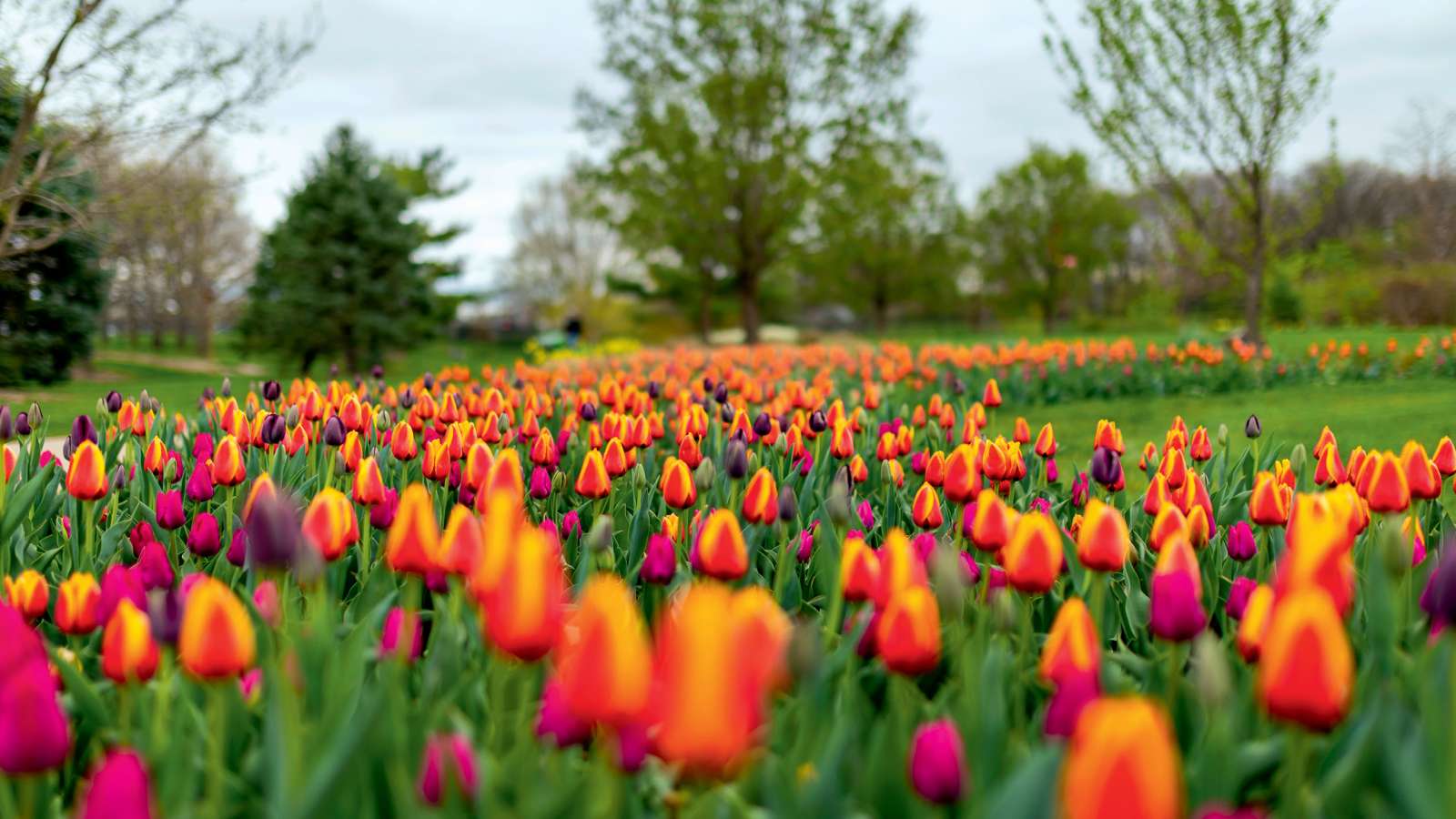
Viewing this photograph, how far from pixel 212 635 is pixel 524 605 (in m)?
0.50

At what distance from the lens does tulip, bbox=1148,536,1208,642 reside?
1.57m

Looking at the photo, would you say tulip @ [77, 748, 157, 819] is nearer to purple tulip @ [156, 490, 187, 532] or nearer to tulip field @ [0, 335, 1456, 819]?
tulip field @ [0, 335, 1456, 819]

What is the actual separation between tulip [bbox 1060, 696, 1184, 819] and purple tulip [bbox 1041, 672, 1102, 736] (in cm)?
42

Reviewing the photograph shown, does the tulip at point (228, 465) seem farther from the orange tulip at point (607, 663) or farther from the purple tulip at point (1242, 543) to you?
the purple tulip at point (1242, 543)

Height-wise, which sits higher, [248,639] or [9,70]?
[9,70]

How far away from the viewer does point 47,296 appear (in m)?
17.5

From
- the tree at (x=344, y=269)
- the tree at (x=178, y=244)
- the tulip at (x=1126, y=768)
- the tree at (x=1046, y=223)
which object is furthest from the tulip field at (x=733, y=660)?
the tree at (x=1046, y=223)

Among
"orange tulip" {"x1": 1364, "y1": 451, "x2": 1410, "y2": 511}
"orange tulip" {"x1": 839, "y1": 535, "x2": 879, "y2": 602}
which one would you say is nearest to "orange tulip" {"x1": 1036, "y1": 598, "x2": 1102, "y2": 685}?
"orange tulip" {"x1": 839, "y1": 535, "x2": 879, "y2": 602}

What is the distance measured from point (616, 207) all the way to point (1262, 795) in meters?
26.2

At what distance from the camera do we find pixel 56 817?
4.78 feet

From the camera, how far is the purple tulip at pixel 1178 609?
61.8 inches

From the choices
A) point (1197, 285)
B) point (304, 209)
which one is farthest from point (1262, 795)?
point (1197, 285)

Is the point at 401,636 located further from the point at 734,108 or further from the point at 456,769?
the point at 734,108

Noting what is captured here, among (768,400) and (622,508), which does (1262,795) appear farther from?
(768,400)
